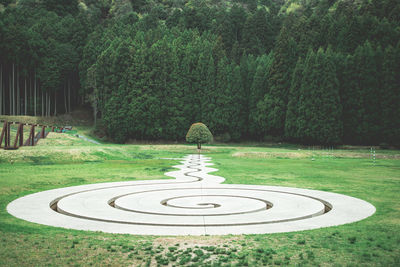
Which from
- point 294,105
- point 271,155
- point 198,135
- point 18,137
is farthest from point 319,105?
point 18,137

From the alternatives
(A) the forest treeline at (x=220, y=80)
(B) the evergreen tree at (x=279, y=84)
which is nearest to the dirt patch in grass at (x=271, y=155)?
(A) the forest treeline at (x=220, y=80)

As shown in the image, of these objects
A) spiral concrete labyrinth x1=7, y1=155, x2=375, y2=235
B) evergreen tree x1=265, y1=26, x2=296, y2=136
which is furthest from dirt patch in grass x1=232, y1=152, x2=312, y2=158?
spiral concrete labyrinth x1=7, y1=155, x2=375, y2=235

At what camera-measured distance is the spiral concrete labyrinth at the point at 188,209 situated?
758cm

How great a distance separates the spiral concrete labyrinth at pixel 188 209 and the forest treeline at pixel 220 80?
31789 mm

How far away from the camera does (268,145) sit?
45.8 metres

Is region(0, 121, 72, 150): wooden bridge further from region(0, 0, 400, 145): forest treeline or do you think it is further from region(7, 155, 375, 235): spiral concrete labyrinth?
region(0, 0, 400, 145): forest treeline

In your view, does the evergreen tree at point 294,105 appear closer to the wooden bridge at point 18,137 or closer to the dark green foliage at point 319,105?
the dark green foliage at point 319,105

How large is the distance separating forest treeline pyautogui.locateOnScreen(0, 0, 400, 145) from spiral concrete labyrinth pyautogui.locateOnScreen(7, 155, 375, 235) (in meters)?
31.8

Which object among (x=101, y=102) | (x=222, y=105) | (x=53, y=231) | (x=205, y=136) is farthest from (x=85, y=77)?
(x=53, y=231)

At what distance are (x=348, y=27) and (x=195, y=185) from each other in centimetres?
4230

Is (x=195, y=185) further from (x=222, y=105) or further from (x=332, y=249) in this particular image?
(x=222, y=105)

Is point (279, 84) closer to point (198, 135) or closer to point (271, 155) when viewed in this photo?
point (198, 135)

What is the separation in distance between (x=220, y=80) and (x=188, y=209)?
133 ft

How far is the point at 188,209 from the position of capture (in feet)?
30.7
